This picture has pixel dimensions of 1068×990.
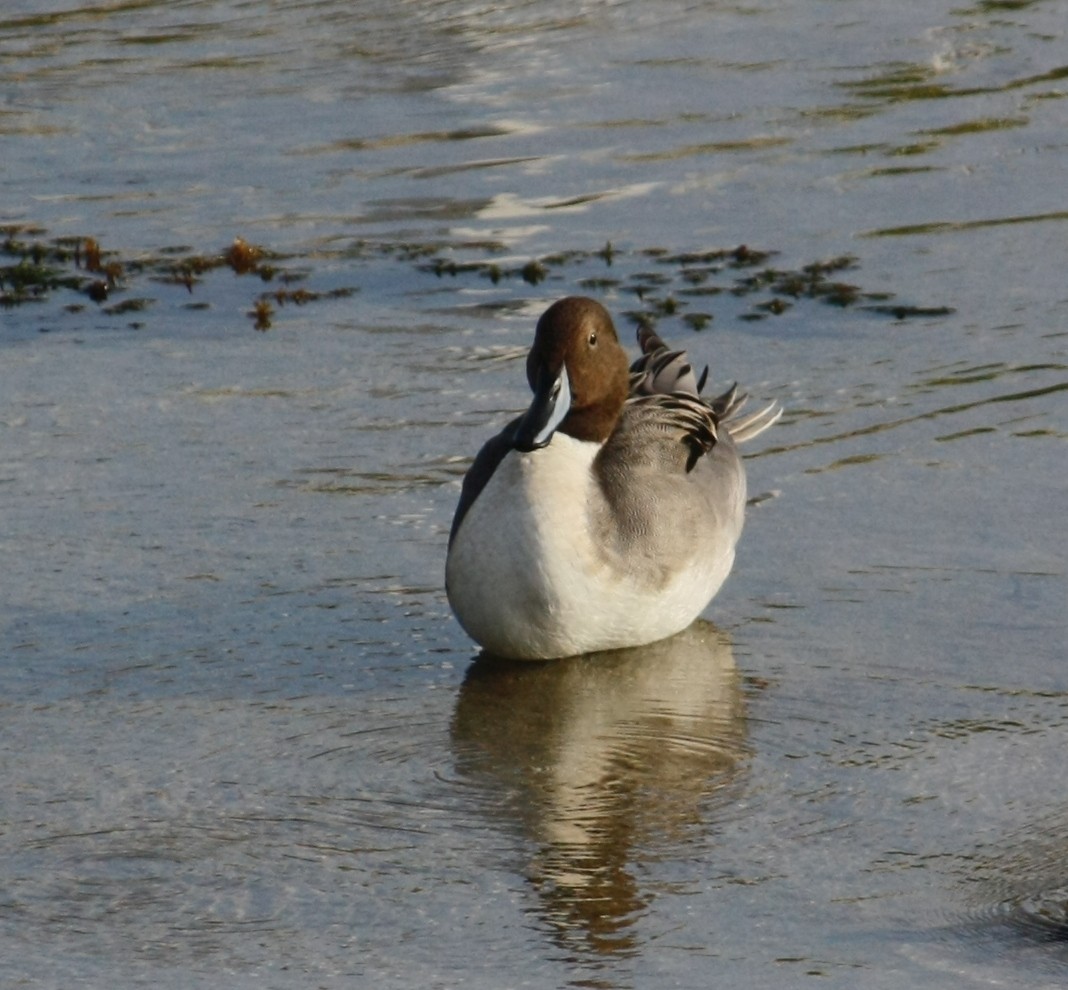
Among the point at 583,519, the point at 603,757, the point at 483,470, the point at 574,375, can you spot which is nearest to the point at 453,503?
the point at 483,470

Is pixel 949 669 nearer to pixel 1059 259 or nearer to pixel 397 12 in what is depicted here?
pixel 1059 259

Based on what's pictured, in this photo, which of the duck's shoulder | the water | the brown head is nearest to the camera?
the water

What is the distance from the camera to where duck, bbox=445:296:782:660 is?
232 inches

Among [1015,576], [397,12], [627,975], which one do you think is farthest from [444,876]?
[397,12]

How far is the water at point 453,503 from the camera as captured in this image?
4.51 meters

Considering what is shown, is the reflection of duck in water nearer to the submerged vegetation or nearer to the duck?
the duck

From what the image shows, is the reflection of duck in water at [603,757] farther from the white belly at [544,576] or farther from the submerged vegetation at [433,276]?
the submerged vegetation at [433,276]

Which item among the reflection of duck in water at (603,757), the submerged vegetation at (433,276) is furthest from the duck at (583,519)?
the submerged vegetation at (433,276)

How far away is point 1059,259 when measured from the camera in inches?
361

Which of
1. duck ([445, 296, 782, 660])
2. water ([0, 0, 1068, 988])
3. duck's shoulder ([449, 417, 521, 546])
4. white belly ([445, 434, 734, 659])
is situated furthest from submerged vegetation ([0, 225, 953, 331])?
white belly ([445, 434, 734, 659])

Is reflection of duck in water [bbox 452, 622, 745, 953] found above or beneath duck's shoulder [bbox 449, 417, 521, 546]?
beneath

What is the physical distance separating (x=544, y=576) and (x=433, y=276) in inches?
152

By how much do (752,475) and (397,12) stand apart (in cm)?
778

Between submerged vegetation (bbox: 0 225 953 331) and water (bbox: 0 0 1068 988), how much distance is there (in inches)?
1.0
